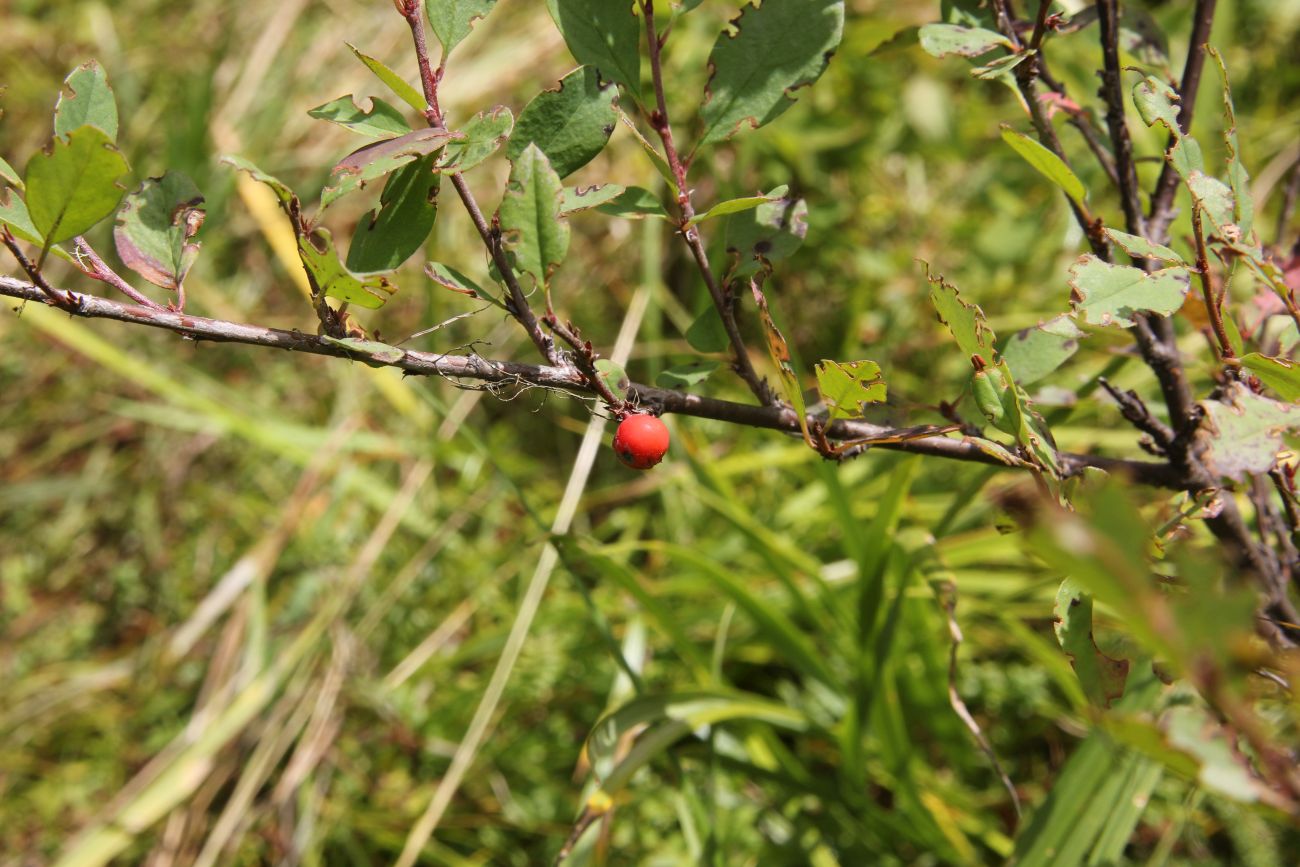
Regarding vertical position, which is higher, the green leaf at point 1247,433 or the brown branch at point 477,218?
the brown branch at point 477,218

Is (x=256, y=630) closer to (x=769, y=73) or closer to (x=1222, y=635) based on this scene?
(x=769, y=73)

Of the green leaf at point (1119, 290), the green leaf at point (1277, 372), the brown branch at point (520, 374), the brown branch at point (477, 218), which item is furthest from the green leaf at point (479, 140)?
the green leaf at point (1277, 372)

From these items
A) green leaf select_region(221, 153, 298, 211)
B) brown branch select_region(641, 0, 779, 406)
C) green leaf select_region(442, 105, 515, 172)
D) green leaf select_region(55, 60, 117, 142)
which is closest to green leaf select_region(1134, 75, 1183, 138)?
brown branch select_region(641, 0, 779, 406)

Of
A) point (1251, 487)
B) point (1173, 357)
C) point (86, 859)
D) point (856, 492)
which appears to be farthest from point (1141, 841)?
point (86, 859)

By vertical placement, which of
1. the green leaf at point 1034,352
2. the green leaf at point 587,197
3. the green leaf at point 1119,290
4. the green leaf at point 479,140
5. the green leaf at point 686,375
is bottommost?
the green leaf at point 1034,352

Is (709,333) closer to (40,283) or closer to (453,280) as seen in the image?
(453,280)

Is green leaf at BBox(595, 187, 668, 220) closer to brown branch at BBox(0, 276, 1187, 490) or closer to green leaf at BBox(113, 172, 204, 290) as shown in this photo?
brown branch at BBox(0, 276, 1187, 490)

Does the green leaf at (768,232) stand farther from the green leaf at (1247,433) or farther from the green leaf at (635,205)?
the green leaf at (1247,433)
